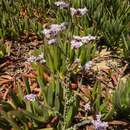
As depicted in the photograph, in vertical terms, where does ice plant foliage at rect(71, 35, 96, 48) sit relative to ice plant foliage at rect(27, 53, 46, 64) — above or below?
above

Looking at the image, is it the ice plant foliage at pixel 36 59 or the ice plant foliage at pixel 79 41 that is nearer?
the ice plant foliage at pixel 79 41

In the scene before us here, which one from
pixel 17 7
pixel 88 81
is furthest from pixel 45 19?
pixel 88 81

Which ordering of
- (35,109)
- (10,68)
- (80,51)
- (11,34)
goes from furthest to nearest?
1. (11,34)
2. (10,68)
3. (80,51)
4. (35,109)

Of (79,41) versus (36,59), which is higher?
(79,41)

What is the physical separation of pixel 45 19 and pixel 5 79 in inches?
55.5

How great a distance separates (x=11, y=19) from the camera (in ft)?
11.4

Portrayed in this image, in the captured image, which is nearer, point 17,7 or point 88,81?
point 88,81

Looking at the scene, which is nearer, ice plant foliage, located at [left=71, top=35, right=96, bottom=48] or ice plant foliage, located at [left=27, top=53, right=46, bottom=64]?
ice plant foliage, located at [left=71, top=35, right=96, bottom=48]

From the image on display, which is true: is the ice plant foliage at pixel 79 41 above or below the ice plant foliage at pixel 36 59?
above

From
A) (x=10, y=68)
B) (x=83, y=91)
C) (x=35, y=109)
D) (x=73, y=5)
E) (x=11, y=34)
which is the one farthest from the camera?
(x=73, y=5)

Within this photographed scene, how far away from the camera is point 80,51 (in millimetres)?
2775

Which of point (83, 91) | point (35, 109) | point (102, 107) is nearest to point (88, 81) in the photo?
point (83, 91)

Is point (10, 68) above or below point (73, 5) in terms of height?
below

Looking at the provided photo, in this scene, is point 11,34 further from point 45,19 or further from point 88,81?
point 88,81
